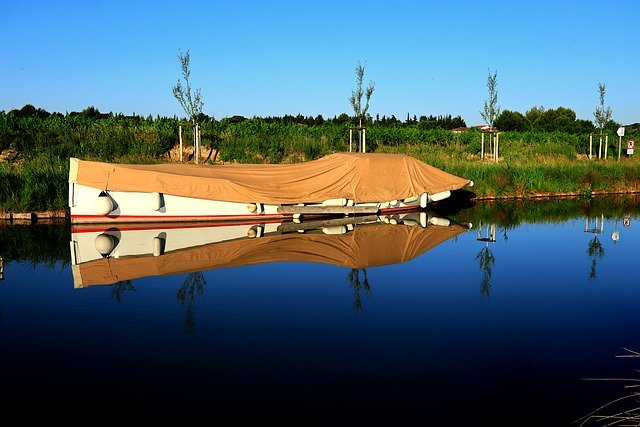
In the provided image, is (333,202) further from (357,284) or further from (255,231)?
(357,284)

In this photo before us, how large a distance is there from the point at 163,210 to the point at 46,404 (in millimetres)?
12554

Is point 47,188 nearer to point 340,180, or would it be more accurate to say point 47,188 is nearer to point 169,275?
point 340,180

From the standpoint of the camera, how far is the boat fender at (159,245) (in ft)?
41.6

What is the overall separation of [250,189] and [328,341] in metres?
11.6

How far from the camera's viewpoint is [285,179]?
19.0 meters

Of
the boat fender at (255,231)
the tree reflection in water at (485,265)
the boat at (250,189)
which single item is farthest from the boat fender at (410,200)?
the tree reflection in water at (485,265)

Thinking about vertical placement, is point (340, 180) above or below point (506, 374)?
above

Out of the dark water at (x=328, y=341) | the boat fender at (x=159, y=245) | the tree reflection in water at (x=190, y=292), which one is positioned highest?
the boat fender at (x=159, y=245)

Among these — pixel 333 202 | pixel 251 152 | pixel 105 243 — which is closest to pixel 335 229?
pixel 333 202

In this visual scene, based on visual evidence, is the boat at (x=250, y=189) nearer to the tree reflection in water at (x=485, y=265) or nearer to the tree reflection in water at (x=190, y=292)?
the tree reflection in water at (x=485, y=265)

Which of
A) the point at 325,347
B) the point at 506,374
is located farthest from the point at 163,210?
the point at 506,374

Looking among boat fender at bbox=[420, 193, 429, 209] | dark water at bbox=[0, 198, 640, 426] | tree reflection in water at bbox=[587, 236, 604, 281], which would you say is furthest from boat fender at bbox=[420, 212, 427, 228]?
dark water at bbox=[0, 198, 640, 426]

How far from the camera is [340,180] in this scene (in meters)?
19.6

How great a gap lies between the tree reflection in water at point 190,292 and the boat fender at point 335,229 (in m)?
5.79
